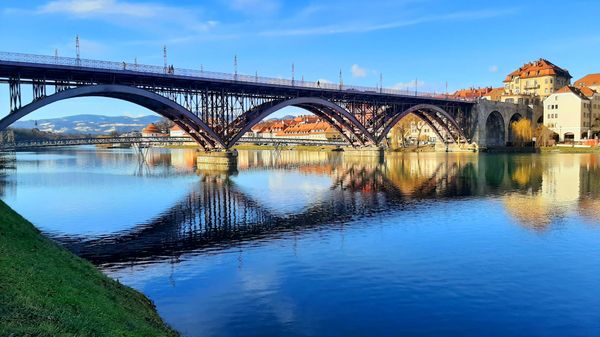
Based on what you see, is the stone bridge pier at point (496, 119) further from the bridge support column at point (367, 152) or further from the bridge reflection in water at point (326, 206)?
the bridge reflection in water at point (326, 206)

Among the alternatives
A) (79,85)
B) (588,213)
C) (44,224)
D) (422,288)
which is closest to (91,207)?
(44,224)

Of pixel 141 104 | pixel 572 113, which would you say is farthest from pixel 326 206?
pixel 572 113

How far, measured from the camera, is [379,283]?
18688mm

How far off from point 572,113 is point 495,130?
2067 cm

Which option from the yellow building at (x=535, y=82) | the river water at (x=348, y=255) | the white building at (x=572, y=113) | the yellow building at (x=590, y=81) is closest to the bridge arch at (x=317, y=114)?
the river water at (x=348, y=255)

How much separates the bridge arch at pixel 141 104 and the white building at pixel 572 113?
9835 cm

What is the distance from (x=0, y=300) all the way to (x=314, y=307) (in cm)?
938

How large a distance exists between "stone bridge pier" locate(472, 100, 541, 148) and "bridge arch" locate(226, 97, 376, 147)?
41958 millimetres

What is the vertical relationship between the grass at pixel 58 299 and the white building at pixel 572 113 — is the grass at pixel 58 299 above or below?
below

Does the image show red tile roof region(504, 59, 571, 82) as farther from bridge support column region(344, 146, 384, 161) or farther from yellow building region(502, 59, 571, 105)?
bridge support column region(344, 146, 384, 161)

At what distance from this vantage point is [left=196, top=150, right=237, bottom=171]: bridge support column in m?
75.4

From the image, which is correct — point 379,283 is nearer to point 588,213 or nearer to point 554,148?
point 588,213

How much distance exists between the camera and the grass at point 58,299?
9.44 metres

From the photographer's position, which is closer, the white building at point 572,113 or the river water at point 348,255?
the river water at point 348,255
